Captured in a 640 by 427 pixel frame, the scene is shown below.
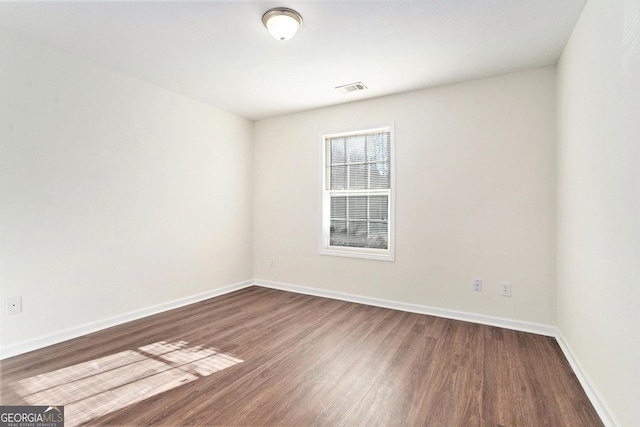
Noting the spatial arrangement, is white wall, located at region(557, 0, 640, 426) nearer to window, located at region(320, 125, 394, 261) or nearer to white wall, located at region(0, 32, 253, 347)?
window, located at region(320, 125, 394, 261)

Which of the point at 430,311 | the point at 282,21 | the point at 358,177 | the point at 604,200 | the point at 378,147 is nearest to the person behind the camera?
the point at 604,200

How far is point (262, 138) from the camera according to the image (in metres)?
4.67

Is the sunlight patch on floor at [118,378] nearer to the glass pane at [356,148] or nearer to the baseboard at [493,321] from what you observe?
the baseboard at [493,321]

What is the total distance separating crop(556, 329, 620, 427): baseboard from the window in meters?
1.77

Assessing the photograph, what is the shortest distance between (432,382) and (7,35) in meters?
4.15

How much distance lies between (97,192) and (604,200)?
13.1 feet

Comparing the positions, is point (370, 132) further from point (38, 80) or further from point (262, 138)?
point (38, 80)

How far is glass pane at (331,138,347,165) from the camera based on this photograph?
411cm

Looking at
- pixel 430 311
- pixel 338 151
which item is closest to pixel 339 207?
pixel 338 151

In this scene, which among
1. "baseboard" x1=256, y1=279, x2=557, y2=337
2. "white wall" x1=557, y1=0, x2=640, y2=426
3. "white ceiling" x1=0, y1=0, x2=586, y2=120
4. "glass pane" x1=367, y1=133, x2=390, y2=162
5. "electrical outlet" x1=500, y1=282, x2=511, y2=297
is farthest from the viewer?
"glass pane" x1=367, y1=133, x2=390, y2=162

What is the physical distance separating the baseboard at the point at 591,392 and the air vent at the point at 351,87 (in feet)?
10.2

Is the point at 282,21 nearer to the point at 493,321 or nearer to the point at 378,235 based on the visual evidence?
the point at 378,235

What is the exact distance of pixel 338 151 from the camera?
13.6 feet

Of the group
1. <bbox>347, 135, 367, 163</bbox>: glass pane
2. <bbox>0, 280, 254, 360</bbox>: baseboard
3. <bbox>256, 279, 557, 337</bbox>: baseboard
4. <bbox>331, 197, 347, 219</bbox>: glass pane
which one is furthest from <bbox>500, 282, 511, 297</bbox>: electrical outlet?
<bbox>0, 280, 254, 360</bbox>: baseboard
